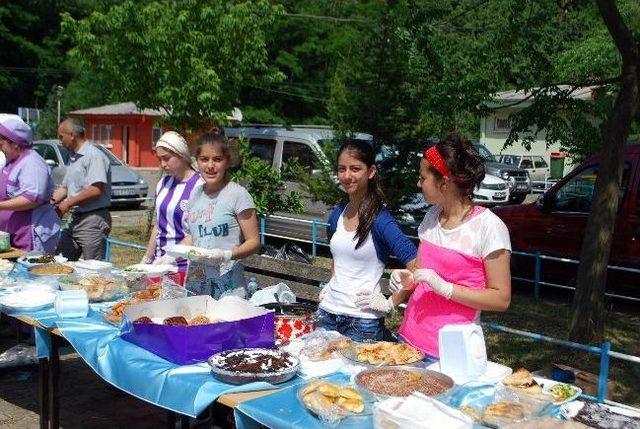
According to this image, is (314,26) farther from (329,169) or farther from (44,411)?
(44,411)

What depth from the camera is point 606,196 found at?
6.22 meters

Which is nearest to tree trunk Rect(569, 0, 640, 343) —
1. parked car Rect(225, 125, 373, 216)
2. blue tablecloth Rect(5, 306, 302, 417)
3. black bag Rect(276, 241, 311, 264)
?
black bag Rect(276, 241, 311, 264)

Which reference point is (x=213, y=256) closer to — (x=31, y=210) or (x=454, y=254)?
(x=454, y=254)

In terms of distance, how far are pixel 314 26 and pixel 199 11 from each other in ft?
96.7

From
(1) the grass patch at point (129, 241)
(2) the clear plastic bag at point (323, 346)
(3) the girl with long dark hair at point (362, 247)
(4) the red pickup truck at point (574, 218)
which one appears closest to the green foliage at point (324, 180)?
(4) the red pickup truck at point (574, 218)

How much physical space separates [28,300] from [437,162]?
2.63 metres

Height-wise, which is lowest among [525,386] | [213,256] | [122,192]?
[122,192]

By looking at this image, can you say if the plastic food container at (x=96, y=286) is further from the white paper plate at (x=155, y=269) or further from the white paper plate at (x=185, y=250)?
the white paper plate at (x=185, y=250)

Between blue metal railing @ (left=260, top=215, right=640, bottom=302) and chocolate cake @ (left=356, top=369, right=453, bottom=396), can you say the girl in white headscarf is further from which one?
blue metal railing @ (left=260, top=215, right=640, bottom=302)

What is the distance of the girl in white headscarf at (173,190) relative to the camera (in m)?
4.84

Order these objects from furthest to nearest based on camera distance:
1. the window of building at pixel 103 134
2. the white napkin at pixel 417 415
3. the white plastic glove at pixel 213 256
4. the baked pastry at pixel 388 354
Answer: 1. the window of building at pixel 103 134
2. the white plastic glove at pixel 213 256
3. the baked pastry at pixel 388 354
4. the white napkin at pixel 417 415

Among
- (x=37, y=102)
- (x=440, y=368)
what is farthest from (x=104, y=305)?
(x=37, y=102)

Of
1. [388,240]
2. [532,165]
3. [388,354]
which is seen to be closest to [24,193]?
[388,240]

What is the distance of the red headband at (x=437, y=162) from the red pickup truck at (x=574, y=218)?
594 centimetres
